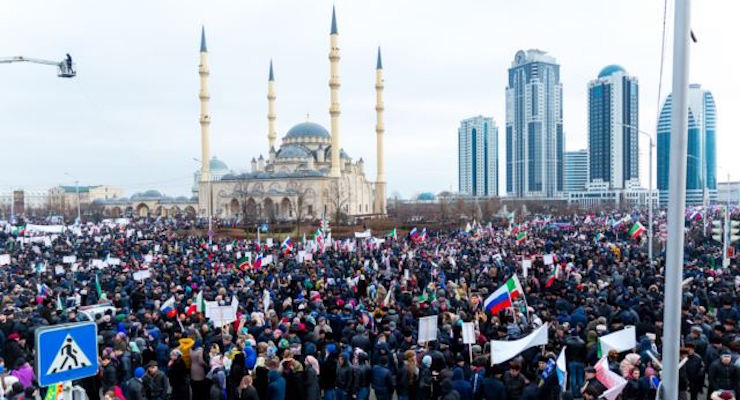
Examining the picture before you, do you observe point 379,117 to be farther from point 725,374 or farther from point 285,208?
point 725,374

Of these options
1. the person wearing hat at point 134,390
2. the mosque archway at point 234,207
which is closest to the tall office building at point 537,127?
the mosque archway at point 234,207

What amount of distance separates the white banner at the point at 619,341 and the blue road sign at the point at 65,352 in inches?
268

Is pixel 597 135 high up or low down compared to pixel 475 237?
up

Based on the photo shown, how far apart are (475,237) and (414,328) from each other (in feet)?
75.6

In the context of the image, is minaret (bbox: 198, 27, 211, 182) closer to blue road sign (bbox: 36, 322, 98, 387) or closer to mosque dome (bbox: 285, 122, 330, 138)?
mosque dome (bbox: 285, 122, 330, 138)

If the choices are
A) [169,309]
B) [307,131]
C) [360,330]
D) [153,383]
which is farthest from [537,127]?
[153,383]

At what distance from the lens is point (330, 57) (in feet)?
224

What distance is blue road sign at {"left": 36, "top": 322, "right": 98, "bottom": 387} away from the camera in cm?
425

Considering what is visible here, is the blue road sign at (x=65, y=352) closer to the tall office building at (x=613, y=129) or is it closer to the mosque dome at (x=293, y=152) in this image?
the mosque dome at (x=293, y=152)

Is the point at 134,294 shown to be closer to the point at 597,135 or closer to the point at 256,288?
the point at 256,288

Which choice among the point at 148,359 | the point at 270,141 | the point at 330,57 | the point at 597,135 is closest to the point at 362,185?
the point at 270,141

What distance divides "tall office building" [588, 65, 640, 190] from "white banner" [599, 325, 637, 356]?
364 ft

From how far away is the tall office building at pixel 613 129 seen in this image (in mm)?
115188

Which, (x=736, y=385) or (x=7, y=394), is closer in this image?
(x=7, y=394)
